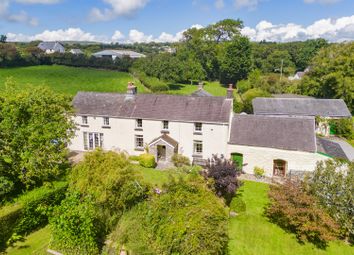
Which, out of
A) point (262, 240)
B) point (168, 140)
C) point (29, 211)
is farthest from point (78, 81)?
→ point (262, 240)

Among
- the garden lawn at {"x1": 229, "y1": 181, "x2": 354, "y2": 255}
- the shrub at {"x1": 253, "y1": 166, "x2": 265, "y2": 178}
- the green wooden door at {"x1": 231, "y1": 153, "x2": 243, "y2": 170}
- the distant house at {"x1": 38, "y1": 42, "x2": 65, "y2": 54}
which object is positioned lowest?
the garden lawn at {"x1": 229, "y1": 181, "x2": 354, "y2": 255}

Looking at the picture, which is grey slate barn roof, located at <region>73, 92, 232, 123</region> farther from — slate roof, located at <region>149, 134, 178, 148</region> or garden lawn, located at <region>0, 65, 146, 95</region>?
garden lawn, located at <region>0, 65, 146, 95</region>

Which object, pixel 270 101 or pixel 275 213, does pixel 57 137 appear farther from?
pixel 270 101

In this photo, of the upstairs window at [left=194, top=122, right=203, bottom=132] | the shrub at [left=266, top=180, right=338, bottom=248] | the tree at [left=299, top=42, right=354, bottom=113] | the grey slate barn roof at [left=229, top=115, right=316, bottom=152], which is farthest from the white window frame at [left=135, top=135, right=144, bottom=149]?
the tree at [left=299, top=42, right=354, bottom=113]

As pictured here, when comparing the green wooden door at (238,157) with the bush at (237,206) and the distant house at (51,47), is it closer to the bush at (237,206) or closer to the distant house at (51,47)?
the bush at (237,206)

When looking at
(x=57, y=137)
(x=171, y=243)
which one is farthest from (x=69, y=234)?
(x=57, y=137)

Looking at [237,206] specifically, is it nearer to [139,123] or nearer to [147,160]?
[147,160]
